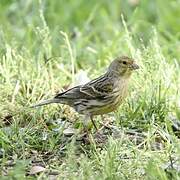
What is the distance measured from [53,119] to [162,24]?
344 centimetres

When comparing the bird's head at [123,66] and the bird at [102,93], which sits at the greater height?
the bird's head at [123,66]

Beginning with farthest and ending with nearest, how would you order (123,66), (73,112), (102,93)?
(73,112), (123,66), (102,93)

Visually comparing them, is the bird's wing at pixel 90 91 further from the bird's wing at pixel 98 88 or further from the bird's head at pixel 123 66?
the bird's head at pixel 123 66

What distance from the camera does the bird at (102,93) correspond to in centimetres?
739

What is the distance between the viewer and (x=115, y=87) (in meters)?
7.51

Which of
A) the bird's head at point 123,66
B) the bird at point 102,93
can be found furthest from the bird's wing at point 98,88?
the bird's head at point 123,66

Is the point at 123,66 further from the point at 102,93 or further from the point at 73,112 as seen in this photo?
the point at 73,112

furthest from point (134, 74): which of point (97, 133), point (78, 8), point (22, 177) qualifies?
point (78, 8)

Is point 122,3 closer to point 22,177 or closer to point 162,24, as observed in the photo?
point 162,24

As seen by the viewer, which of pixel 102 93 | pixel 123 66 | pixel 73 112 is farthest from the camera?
pixel 73 112

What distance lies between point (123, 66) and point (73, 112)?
63 cm

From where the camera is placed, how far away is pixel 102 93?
7.48 m

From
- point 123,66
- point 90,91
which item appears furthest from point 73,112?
point 123,66

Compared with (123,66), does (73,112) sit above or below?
below
